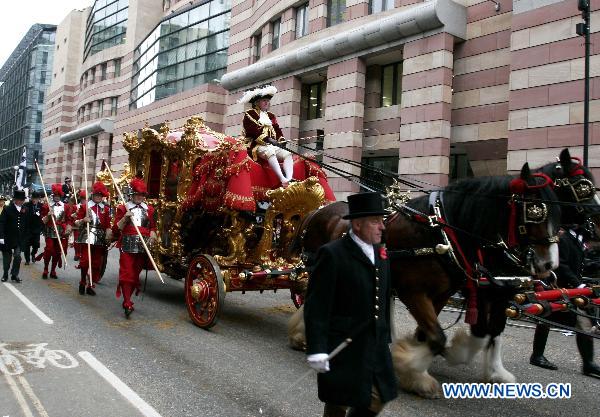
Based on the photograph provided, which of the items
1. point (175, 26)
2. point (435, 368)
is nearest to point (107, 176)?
point (435, 368)

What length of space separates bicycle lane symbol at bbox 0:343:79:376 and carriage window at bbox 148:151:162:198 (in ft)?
14.3

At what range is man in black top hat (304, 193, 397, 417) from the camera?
9.55 feet

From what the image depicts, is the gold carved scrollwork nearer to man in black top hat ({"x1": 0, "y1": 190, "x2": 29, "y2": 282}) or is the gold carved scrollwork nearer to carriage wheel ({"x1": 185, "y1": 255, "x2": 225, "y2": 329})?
carriage wheel ({"x1": 185, "y1": 255, "x2": 225, "y2": 329})

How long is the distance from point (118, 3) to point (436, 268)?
51250mm

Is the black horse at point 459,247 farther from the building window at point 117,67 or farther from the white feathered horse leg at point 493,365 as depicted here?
the building window at point 117,67

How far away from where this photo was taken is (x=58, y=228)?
1223 centimetres

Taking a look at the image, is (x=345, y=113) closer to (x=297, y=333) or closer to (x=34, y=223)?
(x=34, y=223)

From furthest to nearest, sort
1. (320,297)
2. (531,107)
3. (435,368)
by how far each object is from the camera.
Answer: (531,107), (435,368), (320,297)

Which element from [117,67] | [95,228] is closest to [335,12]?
[95,228]

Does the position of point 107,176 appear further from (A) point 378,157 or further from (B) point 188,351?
(A) point 378,157

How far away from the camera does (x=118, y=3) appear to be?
159 feet

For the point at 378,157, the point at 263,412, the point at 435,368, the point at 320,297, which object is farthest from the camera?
the point at 378,157

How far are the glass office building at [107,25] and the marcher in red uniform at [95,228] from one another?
4064cm

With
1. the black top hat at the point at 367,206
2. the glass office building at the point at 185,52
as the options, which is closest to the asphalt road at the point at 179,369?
the black top hat at the point at 367,206
